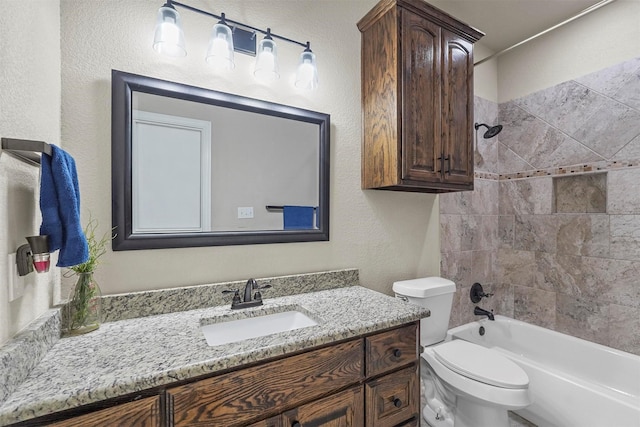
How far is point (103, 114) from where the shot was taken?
1158 millimetres

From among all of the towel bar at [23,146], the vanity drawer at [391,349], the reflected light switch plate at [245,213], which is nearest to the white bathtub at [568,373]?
the vanity drawer at [391,349]

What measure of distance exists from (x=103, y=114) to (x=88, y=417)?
3.35 ft

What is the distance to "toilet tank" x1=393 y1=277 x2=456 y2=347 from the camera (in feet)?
5.50

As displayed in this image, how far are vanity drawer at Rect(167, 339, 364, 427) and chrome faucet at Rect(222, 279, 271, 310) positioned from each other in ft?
1.39

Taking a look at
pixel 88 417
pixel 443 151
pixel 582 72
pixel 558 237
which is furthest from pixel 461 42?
pixel 88 417

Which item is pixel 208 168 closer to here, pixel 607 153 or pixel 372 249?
pixel 372 249

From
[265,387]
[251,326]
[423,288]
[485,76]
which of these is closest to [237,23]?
[251,326]

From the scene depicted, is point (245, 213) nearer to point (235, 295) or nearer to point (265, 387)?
point (235, 295)

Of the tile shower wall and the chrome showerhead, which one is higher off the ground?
the chrome showerhead

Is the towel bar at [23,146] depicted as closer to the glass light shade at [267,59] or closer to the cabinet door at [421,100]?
the glass light shade at [267,59]

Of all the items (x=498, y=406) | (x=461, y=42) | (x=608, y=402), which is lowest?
(x=608, y=402)

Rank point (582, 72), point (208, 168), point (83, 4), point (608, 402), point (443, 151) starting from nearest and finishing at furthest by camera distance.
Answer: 1. point (83, 4)
2. point (208, 168)
3. point (608, 402)
4. point (443, 151)
5. point (582, 72)

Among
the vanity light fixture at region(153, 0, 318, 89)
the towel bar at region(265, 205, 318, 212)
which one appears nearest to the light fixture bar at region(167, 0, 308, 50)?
the vanity light fixture at region(153, 0, 318, 89)

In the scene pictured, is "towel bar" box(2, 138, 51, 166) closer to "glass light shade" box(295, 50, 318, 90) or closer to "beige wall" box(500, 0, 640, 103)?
"glass light shade" box(295, 50, 318, 90)
